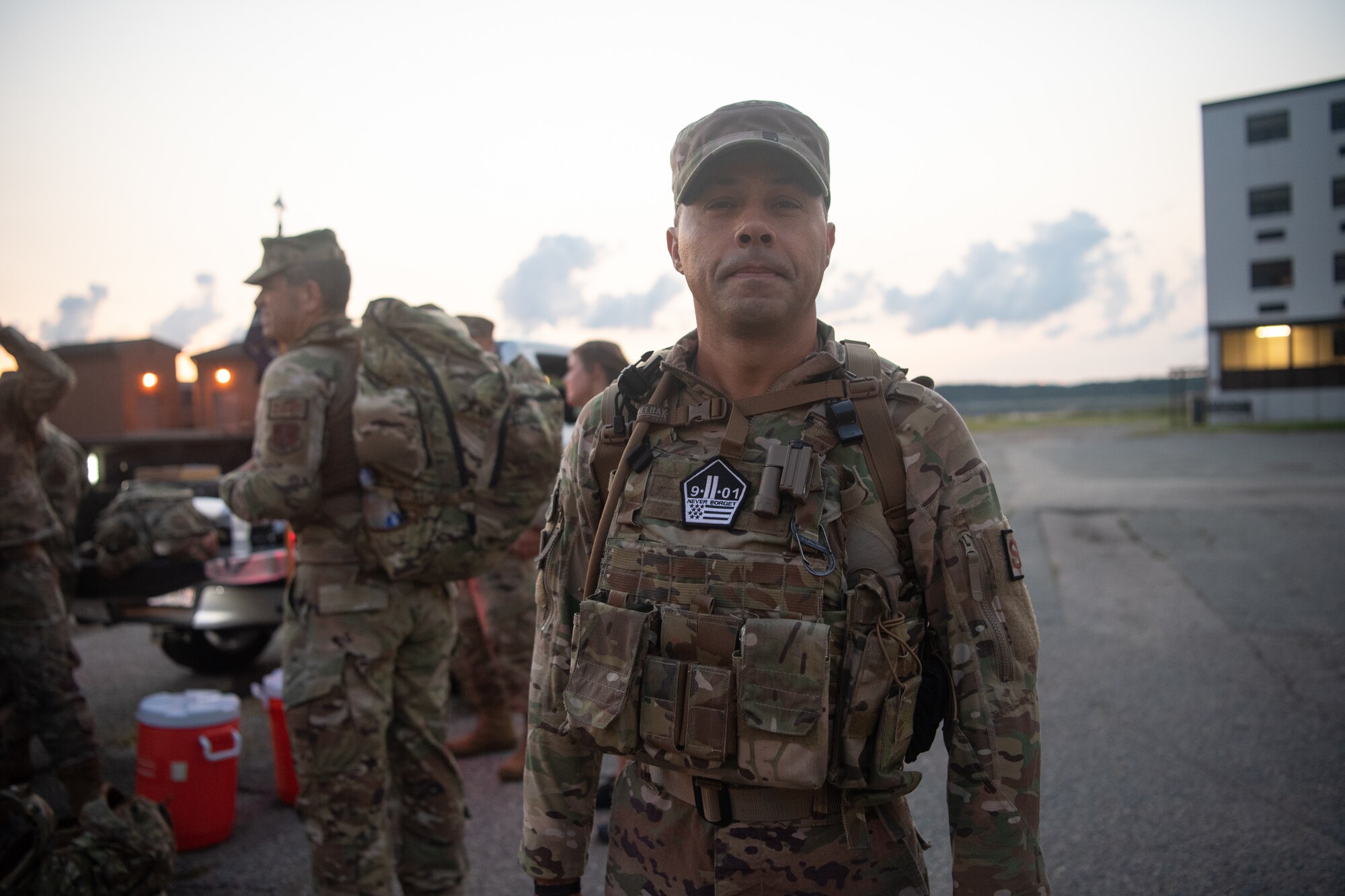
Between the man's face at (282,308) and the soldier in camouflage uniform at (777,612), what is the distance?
81.7 inches

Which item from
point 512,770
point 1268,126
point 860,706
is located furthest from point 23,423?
point 1268,126

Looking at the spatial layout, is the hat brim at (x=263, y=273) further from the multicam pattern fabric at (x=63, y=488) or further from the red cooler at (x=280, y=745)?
the multicam pattern fabric at (x=63, y=488)

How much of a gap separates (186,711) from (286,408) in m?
1.70

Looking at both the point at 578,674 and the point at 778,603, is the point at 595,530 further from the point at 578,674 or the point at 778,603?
the point at 778,603

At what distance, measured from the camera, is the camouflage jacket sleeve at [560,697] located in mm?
1948

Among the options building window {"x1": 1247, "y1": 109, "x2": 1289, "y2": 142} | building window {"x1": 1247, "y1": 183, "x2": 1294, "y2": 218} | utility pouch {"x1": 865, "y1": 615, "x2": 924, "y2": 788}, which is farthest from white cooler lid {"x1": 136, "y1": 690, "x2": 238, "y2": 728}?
building window {"x1": 1247, "y1": 109, "x2": 1289, "y2": 142}

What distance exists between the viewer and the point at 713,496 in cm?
179

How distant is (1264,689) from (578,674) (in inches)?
222

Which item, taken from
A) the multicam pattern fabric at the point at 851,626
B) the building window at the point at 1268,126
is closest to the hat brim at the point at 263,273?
the multicam pattern fabric at the point at 851,626

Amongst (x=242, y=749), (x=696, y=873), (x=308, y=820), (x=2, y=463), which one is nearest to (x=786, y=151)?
(x=696, y=873)

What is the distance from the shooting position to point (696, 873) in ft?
5.87

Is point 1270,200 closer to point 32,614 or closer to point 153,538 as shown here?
point 153,538

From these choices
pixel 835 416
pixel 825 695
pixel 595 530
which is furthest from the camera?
pixel 595 530

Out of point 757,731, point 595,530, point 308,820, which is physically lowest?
point 308,820
